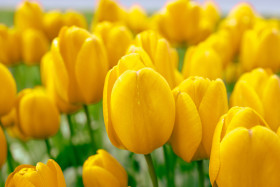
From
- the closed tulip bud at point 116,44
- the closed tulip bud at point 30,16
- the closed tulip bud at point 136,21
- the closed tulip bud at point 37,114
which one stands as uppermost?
the closed tulip bud at point 116,44

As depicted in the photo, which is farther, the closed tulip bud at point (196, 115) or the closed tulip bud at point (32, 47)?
the closed tulip bud at point (32, 47)

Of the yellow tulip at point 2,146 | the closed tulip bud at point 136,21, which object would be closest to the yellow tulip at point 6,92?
the yellow tulip at point 2,146

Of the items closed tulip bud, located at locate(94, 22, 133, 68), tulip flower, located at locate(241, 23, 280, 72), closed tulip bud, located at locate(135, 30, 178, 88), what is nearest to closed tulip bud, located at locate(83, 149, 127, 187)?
closed tulip bud, located at locate(135, 30, 178, 88)

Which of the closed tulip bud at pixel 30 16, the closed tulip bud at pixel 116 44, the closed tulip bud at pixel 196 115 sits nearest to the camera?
the closed tulip bud at pixel 196 115

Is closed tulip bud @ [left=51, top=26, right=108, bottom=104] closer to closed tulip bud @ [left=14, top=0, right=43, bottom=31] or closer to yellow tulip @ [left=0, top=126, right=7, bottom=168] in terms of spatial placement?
yellow tulip @ [left=0, top=126, right=7, bottom=168]

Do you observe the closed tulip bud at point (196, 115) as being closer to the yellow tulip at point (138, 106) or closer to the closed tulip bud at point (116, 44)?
the yellow tulip at point (138, 106)

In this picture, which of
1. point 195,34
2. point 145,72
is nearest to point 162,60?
point 145,72

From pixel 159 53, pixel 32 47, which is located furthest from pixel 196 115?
pixel 32 47

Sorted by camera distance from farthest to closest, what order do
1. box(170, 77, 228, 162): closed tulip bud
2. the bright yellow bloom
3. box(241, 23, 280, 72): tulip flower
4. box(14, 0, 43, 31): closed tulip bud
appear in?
1. box(14, 0, 43, 31): closed tulip bud
2. the bright yellow bloom
3. box(241, 23, 280, 72): tulip flower
4. box(170, 77, 228, 162): closed tulip bud
